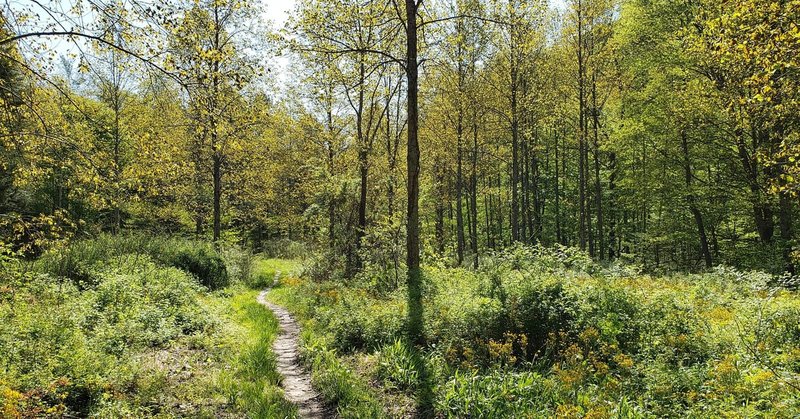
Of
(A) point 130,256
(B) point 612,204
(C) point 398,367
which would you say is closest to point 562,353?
(C) point 398,367

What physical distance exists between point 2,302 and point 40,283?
6.28 feet

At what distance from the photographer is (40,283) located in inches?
350

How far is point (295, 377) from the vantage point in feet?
23.6

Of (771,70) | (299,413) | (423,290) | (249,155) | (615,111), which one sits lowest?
(299,413)

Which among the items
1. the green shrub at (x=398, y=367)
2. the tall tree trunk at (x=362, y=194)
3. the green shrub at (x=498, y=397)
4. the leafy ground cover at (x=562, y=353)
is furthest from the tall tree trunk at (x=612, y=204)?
the green shrub at (x=498, y=397)

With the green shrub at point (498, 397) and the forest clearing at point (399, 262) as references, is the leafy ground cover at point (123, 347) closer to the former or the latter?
the forest clearing at point (399, 262)

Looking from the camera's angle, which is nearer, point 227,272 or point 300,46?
point 300,46

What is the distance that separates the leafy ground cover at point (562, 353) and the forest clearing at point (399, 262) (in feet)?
0.14

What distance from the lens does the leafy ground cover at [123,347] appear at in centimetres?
487

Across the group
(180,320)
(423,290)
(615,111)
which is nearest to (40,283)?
(180,320)

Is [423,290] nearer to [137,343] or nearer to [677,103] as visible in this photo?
[137,343]

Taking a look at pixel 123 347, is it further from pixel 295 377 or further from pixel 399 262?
pixel 399 262

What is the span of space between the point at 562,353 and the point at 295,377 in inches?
172

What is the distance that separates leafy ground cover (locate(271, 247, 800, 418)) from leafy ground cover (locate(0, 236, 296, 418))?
1414mm
